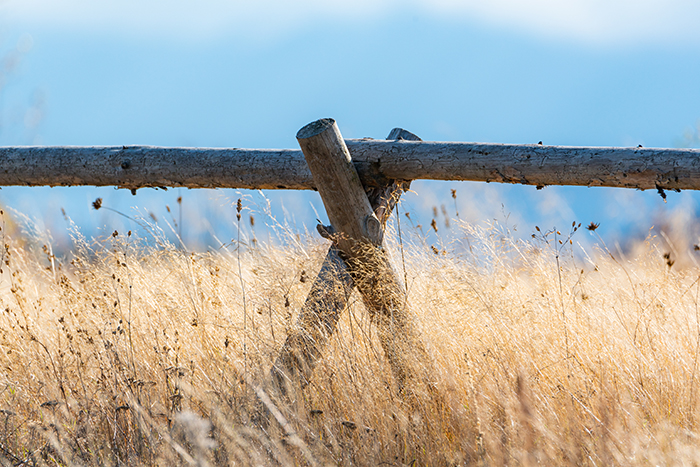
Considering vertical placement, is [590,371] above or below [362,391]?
below

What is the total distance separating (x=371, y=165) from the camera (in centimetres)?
280

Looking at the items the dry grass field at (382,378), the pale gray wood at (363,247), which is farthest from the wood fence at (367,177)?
the dry grass field at (382,378)

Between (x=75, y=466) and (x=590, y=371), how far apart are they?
2.46 m

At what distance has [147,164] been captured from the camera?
10.0 feet

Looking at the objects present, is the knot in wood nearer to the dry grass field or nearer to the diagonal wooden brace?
the diagonal wooden brace

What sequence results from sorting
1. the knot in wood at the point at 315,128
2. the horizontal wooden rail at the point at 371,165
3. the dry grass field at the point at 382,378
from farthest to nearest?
the knot in wood at the point at 315,128 < the horizontal wooden rail at the point at 371,165 < the dry grass field at the point at 382,378

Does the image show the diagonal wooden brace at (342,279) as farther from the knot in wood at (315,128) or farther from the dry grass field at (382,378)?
the dry grass field at (382,378)

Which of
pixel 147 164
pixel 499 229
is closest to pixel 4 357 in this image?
pixel 147 164

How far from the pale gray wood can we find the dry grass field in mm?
97

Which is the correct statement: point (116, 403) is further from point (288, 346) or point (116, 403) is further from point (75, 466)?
point (288, 346)

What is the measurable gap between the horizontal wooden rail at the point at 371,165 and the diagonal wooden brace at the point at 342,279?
0.66ft

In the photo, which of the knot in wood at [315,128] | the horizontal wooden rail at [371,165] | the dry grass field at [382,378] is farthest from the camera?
the knot in wood at [315,128]

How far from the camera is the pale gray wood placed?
2629 millimetres

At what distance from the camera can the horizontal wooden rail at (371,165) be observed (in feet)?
7.72
